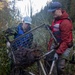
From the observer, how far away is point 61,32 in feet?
18.1

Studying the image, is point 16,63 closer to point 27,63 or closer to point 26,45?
point 27,63

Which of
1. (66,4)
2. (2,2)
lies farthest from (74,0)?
(2,2)

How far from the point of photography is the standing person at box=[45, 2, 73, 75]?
5.46 m

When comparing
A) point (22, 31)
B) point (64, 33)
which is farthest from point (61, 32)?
point (22, 31)

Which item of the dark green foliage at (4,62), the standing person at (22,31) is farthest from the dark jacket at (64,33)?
the dark green foliage at (4,62)

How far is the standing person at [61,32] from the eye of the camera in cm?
546

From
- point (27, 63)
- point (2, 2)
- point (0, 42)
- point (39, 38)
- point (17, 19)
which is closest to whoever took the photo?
point (27, 63)

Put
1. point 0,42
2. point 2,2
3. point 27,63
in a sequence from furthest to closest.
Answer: point 2,2 → point 0,42 → point 27,63

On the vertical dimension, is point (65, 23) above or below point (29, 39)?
above

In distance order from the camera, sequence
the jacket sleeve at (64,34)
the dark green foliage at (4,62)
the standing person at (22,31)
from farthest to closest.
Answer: the dark green foliage at (4,62), the standing person at (22,31), the jacket sleeve at (64,34)

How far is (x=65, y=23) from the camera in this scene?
545 centimetres

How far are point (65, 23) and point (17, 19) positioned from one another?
4616mm

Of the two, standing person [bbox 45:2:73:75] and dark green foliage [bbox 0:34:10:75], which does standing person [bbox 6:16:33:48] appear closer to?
dark green foliage [bbox 0:34:10:75]

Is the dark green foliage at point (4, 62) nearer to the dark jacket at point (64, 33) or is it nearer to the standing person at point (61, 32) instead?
the standing person at point (61, 32)
